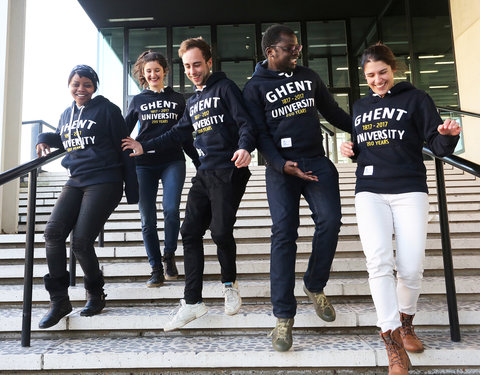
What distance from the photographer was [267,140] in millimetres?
2172

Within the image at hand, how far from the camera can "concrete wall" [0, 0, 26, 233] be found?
13.6 ft

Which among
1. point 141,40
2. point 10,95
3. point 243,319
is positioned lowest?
point 243,319

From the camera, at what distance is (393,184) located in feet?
6.48

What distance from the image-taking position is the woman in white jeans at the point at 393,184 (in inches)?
73.1

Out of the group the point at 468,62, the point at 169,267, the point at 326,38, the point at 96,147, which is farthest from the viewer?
the point at 326,38

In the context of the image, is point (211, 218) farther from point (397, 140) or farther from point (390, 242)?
point (397, 140)

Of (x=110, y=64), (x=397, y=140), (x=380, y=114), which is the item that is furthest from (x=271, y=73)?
(x=110, y=64)

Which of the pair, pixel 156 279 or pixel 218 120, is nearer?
pixel 218 120

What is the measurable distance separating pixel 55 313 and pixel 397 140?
2056mm

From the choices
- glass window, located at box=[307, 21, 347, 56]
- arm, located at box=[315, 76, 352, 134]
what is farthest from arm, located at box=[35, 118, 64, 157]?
glass window, located at box=[307, 21, 347, 56]

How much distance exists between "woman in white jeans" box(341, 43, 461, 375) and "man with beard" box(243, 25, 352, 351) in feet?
0.57

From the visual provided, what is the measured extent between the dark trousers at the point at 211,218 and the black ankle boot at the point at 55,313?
0.71 m

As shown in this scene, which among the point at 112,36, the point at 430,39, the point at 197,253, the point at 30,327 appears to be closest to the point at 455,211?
the point at 197,253

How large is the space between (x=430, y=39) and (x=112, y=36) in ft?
23.3
